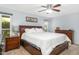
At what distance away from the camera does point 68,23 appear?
1422mm

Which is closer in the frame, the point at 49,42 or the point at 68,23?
the point at 68,23

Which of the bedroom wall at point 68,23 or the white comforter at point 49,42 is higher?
the bedroom wall at point 68,23

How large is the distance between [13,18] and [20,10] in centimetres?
18

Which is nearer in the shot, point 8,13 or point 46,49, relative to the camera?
point 8,13

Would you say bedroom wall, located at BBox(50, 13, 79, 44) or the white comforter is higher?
bedroom wall, located at BBox(50, 13, 79, 44)

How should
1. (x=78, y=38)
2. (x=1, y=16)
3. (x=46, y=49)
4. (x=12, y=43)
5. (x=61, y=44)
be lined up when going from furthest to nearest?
(x=12, y=43) < (x=61, y=44) < (x=46, y=49) < (x=78, y=38) < (x=1, y=16)

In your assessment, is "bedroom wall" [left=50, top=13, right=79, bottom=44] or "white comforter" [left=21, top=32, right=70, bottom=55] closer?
"bedroom wall" [left=50, top=13, right=79, bottom=44]

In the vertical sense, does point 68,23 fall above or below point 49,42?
above

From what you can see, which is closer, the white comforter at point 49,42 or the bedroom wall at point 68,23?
the bedroom wall at point 68,23

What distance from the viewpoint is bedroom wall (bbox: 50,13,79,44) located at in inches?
52.9

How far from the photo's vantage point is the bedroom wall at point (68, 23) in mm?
1345
